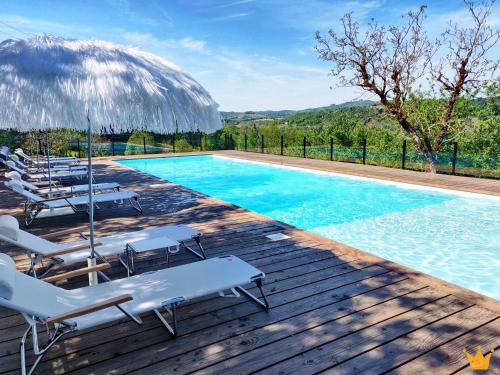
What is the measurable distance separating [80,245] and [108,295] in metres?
1.08

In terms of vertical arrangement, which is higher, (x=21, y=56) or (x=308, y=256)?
(x=21, y=56)

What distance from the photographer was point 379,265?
421 cm

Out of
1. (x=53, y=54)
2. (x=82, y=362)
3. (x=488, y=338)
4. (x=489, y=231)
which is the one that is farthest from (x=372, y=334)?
(x=489, y=231)

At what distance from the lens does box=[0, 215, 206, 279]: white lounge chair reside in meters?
3.50

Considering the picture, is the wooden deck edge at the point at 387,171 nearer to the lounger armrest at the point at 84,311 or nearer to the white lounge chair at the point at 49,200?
the white lounge chair at the point at 49,200

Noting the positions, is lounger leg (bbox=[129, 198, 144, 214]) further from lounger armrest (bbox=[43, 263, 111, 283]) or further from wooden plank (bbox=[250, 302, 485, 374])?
wooden plank (bbox=[250, 302, 485, 374])

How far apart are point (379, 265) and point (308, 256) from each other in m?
0.83

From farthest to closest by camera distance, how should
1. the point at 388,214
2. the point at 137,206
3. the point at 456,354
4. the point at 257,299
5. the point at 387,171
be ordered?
the point at 387,171
the point at 388,214
the point at 137,206
the point at 257,299
the point at 456,354

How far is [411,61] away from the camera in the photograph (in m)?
15.2

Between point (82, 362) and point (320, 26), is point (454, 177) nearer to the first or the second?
point (320, 26)

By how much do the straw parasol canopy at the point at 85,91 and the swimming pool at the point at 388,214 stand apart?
181 inches

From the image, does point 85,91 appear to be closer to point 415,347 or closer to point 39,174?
point 415,347

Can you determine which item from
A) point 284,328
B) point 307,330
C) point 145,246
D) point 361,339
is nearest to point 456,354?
point 361,339

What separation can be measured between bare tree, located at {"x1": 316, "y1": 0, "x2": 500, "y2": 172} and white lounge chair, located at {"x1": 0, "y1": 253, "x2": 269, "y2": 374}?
14287 millimetres
